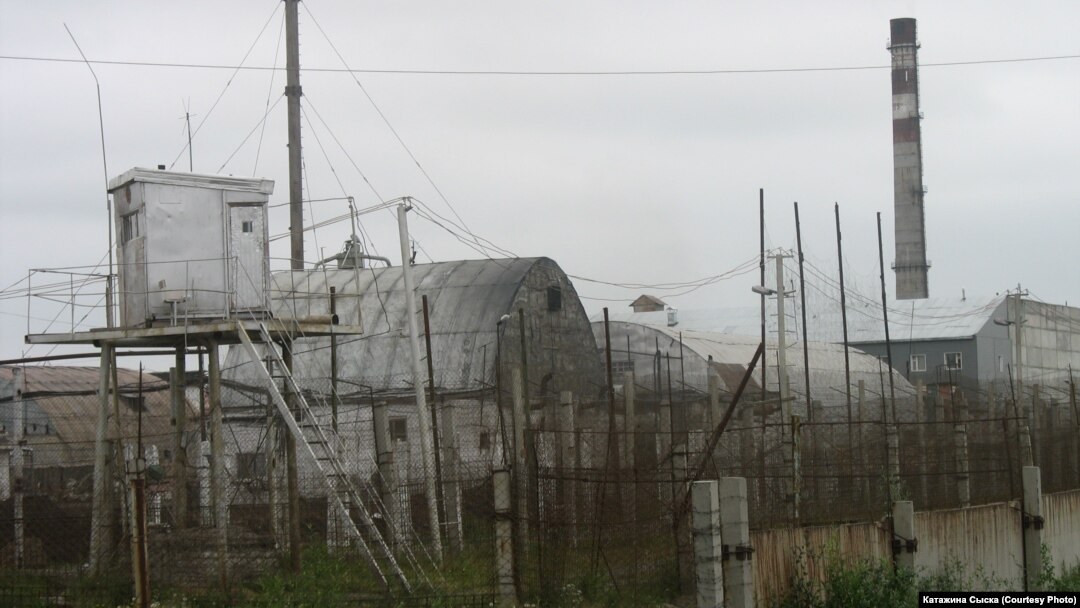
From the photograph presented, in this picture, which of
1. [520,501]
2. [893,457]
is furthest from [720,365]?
[520,501]

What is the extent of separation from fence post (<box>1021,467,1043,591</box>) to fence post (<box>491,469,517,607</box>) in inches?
371

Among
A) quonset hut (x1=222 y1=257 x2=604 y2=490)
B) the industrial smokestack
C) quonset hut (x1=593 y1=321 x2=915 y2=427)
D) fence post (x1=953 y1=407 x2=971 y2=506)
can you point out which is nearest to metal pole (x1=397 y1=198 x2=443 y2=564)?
quonset hut (x1=222 y1=257 x2=604 y2=490)

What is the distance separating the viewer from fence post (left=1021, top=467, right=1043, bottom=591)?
18.2 metres

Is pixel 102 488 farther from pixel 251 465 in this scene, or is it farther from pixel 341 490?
pixel 251 465

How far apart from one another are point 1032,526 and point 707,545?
8.40 m

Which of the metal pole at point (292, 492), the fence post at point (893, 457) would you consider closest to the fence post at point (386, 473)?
the metal pole at point (292, 492)

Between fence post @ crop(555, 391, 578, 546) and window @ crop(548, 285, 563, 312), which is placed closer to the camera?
fence post @ crop(555, 391, 578, 546)

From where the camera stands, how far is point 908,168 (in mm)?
66938

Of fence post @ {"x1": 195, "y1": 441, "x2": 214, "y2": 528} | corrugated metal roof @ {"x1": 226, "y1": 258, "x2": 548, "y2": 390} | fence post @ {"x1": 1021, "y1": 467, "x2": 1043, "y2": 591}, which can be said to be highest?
corrugated metal roof @ {"x1": 226, "y1": 258, "x2": 548, "y2": 390}

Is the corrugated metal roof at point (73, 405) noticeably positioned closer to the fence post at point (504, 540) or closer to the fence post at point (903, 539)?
the fence post at point (504, 540)

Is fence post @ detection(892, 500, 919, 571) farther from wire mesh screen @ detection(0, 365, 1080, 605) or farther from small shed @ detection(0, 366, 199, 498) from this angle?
small shed @ detection(0, 366, 199, 498)

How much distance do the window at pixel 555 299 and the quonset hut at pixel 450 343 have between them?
0.02 m

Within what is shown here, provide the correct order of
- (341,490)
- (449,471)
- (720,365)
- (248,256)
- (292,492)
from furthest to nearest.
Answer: (720,365) → (248,256) → (341,490) → (449,471) → (292,492)

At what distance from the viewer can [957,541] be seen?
1652cm
